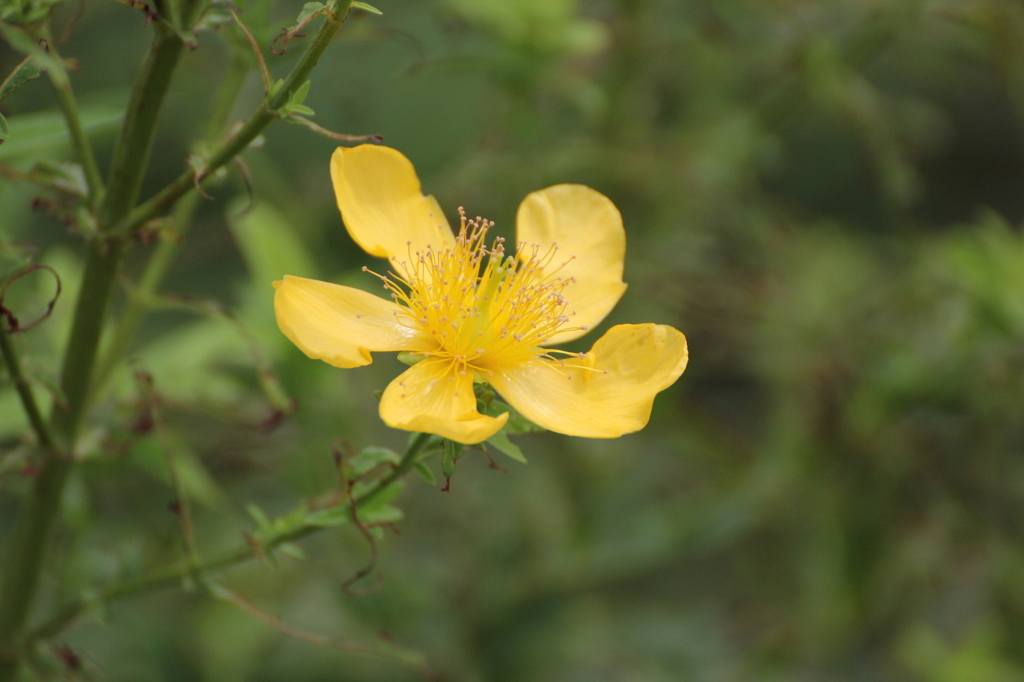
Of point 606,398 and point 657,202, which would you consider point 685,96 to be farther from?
point 606,398

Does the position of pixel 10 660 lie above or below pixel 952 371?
above

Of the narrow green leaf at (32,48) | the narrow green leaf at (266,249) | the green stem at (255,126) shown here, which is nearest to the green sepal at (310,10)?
the green stem at (255,126)

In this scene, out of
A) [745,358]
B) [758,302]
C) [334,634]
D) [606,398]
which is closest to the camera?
[606,398]

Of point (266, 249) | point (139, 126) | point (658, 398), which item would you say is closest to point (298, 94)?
point (139, 126)

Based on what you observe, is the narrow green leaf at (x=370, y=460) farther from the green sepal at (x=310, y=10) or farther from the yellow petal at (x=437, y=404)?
Result: the green sepal at (x=310, y=10)

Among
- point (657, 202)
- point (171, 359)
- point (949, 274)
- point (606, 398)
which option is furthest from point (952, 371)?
point (171, 359)

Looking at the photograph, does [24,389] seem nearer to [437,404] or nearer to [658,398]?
[437,404]
